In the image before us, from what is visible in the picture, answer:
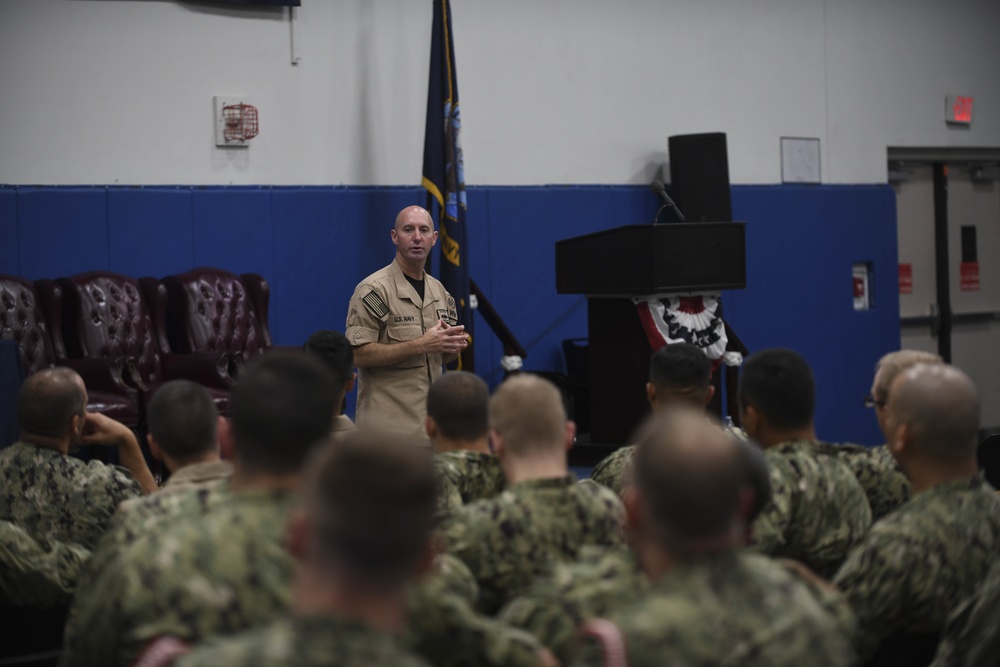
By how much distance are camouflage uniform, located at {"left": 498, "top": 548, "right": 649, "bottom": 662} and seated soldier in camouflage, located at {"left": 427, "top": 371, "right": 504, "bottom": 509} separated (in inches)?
37.3

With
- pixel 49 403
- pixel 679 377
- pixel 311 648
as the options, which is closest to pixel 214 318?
pixel 49 403

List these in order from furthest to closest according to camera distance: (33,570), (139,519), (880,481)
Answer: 1. (880,481)
2. (33,570)
3. (139,519)

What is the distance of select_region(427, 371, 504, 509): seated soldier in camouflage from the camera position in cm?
308

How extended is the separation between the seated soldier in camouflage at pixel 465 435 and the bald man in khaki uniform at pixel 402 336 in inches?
66.0

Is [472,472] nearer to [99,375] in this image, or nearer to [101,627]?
[101,627]

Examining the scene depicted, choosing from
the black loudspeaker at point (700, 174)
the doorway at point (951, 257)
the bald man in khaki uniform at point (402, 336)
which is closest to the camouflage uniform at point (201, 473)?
the bald man in khaki uniform at point (402, 336)

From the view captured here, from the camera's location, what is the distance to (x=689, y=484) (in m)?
1.67

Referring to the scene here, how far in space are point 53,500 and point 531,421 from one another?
1.51 meters

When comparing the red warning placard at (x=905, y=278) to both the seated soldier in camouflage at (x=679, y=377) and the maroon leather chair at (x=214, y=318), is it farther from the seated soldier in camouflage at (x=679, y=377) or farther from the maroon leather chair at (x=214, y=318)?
the seated soldier in camouflage at (x=679, y=377)

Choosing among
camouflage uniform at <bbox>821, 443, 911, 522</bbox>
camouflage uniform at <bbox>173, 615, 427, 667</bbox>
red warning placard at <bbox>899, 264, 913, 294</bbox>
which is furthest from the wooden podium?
camouflage uniform at <bbox>173, 615, 427, 667</bbox>

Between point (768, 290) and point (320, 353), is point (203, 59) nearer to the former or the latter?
point (320, 353)

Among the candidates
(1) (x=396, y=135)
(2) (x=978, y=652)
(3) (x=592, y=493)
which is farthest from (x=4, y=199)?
(2) (x=978, y=652)

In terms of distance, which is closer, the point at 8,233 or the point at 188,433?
the point at 188,433

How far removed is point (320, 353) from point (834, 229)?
6316mm
